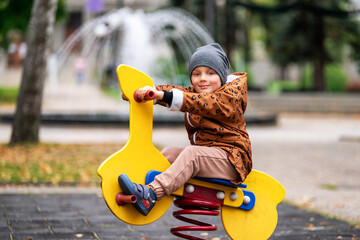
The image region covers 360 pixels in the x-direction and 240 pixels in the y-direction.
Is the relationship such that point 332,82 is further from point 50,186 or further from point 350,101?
point 50,186

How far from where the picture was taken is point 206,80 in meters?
3.61

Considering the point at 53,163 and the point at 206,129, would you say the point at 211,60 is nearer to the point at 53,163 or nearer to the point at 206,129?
the point at 206,129

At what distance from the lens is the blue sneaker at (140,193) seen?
3248mm

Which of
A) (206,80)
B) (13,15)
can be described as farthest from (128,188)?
(13,15)

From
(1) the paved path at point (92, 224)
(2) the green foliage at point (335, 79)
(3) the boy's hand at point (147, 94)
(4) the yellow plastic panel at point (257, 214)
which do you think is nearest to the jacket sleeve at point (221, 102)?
(3) the boy's hand at point (147, 94)

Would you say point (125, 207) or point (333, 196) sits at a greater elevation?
point (125, 207)

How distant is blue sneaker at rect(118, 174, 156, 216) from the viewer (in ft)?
10.7

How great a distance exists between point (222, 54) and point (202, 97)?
41 centimetres

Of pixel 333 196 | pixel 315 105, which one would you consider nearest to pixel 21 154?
pixel 333 196

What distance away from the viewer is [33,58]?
10500 millimetres

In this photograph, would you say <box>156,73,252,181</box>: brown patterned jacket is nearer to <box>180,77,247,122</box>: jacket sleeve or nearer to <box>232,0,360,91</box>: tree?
<box>180,77,247,122</box>: jacket sleeve

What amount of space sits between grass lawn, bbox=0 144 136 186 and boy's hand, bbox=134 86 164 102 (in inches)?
158

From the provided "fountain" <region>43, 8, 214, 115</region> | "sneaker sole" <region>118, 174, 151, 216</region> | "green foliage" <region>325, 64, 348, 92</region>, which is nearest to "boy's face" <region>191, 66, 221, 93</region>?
"sneaker sole" <region>118, 174, 151, 216</region>

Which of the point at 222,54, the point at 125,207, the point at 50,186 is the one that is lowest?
the point at 50,186
